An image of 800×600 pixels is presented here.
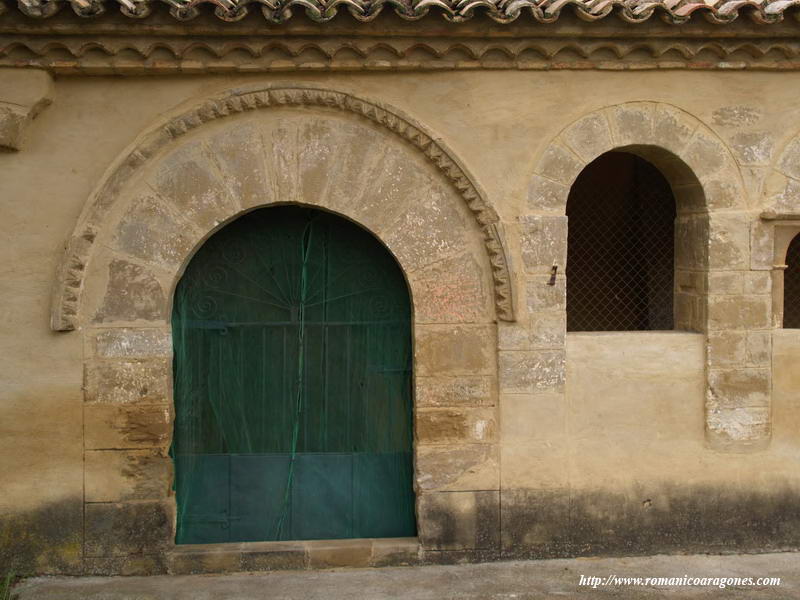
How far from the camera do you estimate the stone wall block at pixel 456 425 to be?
5488 mm

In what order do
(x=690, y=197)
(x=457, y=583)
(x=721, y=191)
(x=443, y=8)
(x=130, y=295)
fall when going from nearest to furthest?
(x=443, y=8), (x=457, y=583), (x=130, y=295), (x=721, y=191), (x=690, y=197)

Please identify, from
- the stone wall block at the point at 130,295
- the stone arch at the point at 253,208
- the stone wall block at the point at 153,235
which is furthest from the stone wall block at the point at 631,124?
the stone wall block at the point at 130,295

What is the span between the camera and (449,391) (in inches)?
216

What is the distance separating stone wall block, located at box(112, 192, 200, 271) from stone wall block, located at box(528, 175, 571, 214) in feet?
6.79

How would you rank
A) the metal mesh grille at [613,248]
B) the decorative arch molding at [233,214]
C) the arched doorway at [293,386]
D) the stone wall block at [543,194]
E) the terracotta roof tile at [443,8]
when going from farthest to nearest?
the metal mesh grille at [613,248] < the arched doorway at [293,386] < the stone wall block at [543,194] < the decorative arch molding at [233,214] < the terracotta roof tile at [443,8]

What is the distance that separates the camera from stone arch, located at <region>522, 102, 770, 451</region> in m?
5.47

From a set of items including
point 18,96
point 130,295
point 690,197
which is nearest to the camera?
point 18,96

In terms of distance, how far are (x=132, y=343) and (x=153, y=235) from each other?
0.67 meters

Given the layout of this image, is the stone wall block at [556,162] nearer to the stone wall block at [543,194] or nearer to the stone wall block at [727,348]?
the stone wall block at [543,194]

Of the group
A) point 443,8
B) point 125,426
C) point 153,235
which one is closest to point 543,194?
point 443,8

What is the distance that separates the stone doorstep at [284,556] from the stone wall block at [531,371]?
3.87ft

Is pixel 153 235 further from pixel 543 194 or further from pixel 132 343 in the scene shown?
pixel 543 194

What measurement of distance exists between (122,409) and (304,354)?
1.17m

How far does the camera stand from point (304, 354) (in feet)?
18.9
